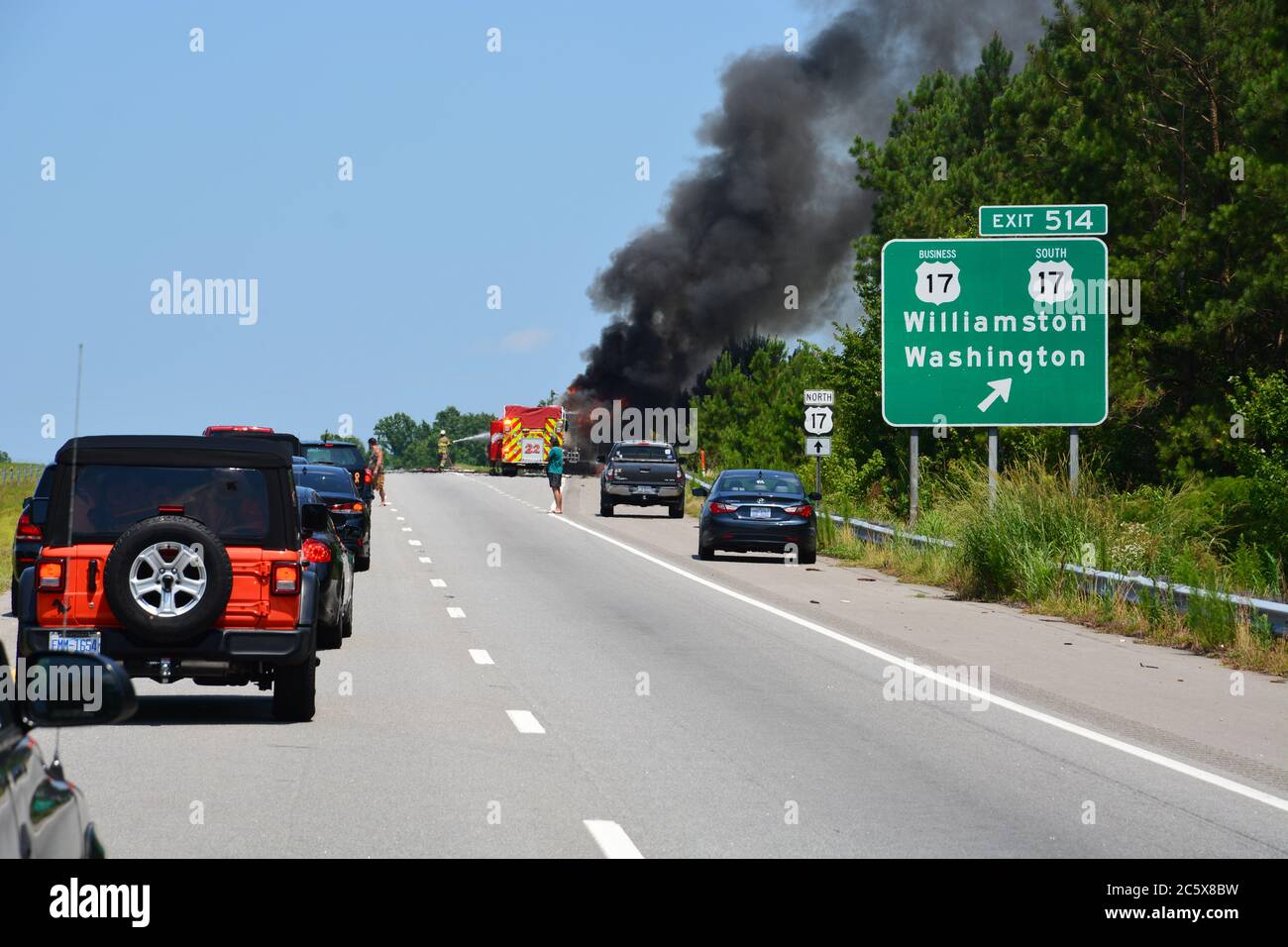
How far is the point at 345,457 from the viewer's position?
3102 cm

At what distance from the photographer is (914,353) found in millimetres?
27875

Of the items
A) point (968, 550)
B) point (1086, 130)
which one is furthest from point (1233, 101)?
point (968, 550)

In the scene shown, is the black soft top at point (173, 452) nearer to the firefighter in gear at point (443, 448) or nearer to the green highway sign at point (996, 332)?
the green highway sign at point (996, 332)

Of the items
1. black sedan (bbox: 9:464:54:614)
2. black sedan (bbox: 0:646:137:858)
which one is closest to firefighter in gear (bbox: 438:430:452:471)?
black sedan (bbox: 9:464:54:614)

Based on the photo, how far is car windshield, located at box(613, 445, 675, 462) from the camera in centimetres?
4741

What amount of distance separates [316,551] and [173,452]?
3828mm

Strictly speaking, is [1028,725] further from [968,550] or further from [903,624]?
[968,550]

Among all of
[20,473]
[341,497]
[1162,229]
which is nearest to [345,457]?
[341,497]

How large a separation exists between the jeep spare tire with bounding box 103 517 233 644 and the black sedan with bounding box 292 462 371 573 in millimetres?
12436

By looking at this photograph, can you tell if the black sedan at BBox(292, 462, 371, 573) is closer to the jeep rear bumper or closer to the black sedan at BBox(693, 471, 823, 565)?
the black sedan at BBox(693, 471, 823, 565)

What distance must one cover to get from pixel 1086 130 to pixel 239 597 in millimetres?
32470

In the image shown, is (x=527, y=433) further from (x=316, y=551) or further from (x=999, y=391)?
(x=316, y=551)

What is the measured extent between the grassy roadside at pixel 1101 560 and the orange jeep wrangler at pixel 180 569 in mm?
8816
